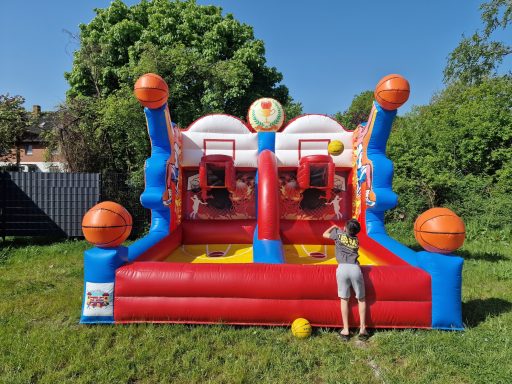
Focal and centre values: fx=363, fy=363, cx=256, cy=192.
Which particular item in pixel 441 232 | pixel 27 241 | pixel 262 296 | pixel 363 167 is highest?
pixel 363 167

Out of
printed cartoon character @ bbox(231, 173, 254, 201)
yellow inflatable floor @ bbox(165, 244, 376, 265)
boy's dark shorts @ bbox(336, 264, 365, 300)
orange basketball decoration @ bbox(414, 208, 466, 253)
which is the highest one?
printed cartoon character @ bbox(231, 173, 254, 201)

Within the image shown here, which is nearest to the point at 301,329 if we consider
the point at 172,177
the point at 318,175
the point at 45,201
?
the point at 318,175

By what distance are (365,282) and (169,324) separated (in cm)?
178

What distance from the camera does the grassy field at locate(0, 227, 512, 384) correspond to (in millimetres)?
2461

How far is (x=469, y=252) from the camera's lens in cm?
621

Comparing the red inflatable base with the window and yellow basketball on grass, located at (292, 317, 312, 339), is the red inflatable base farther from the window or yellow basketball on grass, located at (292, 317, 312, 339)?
the window

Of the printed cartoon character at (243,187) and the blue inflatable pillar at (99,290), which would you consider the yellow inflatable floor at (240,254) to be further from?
the blue inflatable pillar at (99,290)

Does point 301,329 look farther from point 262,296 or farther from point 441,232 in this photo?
point 441,232

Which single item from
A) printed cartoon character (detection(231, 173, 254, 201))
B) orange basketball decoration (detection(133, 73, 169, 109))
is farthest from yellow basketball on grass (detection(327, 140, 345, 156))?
orange basketball decoration (detection(133, 73, 169, 109))

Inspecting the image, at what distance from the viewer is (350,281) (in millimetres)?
3127

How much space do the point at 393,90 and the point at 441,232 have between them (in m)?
1.99

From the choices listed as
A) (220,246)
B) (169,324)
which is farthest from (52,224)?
(169,324)

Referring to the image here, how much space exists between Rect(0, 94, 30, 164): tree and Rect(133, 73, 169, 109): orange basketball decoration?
8999 millimetres

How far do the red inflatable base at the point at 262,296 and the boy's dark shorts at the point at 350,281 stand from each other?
0.08 meters
